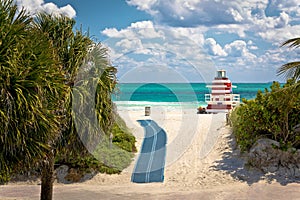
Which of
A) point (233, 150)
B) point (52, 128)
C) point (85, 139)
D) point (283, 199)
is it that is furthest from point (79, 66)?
point (233, 150)

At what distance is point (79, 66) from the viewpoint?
25.4 ft

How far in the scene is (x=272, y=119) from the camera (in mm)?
11039

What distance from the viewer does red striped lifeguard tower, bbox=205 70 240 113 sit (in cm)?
2228

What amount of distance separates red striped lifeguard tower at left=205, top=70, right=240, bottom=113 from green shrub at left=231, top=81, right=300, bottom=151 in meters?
10.7

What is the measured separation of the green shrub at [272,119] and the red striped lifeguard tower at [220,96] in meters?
10.7

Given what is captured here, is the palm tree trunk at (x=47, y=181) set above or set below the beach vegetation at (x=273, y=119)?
below

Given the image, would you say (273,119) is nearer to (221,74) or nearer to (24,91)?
(24,91)

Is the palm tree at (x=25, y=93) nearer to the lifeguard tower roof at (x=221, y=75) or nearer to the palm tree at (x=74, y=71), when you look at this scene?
the palm tree at (x=74, y=71)

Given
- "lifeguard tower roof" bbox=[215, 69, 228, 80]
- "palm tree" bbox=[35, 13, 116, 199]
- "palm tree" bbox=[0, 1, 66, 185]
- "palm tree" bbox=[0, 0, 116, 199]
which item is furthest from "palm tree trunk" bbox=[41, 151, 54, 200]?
"lifeguard tower roof" bbox=[215, 69, 228, 80]

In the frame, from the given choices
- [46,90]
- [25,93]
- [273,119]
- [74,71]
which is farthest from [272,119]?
[25,93]

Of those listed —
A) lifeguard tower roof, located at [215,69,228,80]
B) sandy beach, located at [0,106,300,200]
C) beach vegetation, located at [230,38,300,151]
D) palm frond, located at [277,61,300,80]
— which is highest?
lifeguard tower roof, located at [215,69,228,80]

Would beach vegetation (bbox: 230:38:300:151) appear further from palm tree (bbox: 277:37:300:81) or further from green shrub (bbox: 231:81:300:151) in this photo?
palm tree (bbox: 277:37:300:81)

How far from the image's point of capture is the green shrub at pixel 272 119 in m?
10.9

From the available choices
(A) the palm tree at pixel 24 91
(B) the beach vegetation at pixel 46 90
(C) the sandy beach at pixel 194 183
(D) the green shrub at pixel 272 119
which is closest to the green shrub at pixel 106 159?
(C) the sandy beach at pixel 194 183
